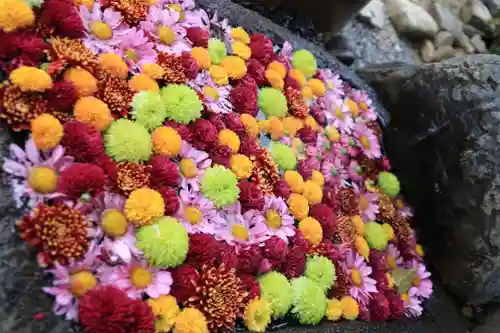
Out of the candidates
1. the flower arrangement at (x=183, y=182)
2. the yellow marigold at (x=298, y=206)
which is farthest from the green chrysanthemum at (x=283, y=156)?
the yellow marigold at (x=298, y=206)

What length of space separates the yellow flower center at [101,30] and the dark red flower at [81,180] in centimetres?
49

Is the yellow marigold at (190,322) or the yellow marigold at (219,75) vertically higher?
the yellow marigold at (219,75)

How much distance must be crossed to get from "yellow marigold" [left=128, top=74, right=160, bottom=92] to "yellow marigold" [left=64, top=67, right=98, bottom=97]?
0.15 m

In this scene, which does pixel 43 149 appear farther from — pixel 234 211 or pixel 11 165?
pixel 234 211

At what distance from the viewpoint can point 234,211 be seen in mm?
1745

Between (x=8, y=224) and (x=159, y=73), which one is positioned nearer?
(x=8, y=224)

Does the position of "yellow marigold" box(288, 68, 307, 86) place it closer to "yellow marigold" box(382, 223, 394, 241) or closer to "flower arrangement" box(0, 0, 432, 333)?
"flower arrangement" box(0, 0, 432, 333)

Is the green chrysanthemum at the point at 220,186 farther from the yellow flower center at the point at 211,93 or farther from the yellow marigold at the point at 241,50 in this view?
the yellow marigold at the point at 241,50

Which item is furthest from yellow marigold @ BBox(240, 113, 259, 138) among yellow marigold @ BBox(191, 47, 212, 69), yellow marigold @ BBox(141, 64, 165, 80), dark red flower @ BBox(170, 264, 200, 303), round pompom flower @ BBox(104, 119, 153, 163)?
dark red flower @ BBox(170, 264, 200, 303)

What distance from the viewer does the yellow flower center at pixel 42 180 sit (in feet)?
4.53

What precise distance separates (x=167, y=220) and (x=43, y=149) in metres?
0.35

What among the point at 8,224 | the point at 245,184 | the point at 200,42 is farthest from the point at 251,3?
the point at 8,224

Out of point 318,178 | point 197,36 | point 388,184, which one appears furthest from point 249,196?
point 388,184

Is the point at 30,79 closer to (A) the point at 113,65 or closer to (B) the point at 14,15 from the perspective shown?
(B) the point at 14,15
